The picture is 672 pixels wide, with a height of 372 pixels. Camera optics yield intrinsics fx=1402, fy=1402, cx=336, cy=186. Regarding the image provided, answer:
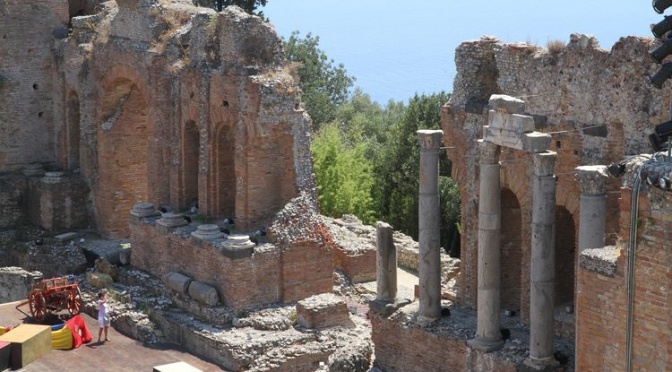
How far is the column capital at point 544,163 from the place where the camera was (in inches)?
866

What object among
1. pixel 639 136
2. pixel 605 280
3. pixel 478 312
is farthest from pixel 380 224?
pixel 605 280

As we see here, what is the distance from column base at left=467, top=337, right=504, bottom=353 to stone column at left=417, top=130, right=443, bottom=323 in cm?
157

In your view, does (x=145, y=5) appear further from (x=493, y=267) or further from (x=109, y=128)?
(x=493, y=267)

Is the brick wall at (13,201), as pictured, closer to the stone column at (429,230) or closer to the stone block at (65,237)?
the stone block at (65,237)

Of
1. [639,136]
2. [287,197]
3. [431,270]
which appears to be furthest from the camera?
[287,197]

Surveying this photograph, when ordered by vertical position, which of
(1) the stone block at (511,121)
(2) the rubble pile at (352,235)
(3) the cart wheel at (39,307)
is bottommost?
(3) the cart wheel at (39,307)

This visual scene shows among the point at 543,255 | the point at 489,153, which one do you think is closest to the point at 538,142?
the point at 489,153

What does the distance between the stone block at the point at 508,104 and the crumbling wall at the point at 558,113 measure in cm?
93

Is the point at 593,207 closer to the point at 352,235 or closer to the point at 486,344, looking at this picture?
the point at 486,344

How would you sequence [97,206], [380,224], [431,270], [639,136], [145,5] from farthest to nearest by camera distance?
[97,206], [145,5], [380,224], [431,270], [639,136]

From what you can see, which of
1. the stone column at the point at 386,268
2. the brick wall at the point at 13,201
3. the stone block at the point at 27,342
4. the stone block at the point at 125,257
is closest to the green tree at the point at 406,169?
the brick wall at the point at 13,201

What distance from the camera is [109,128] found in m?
35.5

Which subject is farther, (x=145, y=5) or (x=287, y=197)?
(x=145, y=5)

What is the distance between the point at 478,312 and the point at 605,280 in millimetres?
4722
